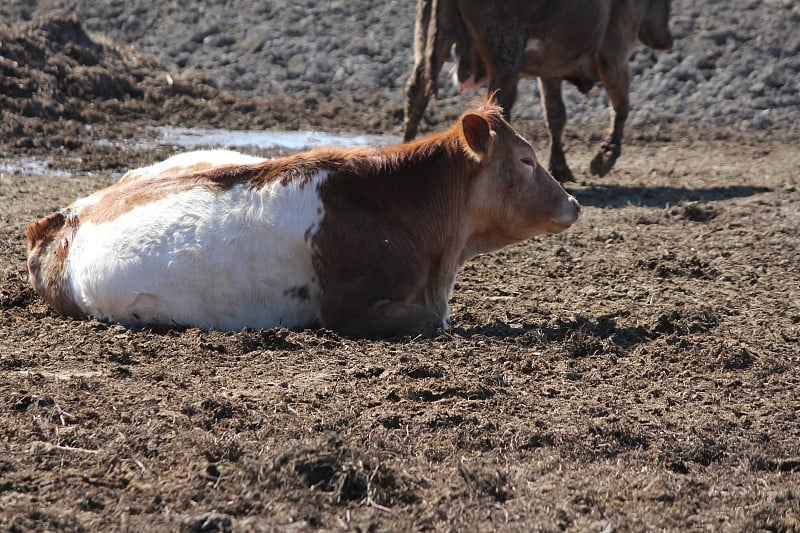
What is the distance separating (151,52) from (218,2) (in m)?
2.49

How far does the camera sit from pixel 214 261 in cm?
628

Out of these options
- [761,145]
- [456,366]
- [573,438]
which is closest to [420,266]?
[456,366]

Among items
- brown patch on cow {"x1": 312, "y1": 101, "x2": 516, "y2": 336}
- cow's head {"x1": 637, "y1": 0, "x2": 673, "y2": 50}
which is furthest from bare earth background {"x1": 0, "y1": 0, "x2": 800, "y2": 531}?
cow's head {"x1": 637, "y1": 0, "x2": 673, "y2": 50}

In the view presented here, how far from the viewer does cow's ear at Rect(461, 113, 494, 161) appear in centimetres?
672

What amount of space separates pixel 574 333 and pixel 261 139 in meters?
9.11

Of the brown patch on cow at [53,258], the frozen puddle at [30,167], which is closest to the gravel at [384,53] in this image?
the frozen puddle at [30,167]

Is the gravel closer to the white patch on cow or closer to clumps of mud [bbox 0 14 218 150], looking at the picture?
clumps of mud [bbox 0 14 218 150]

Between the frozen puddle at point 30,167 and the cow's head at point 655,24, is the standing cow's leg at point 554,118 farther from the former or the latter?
the frozen puddle at point 30,167

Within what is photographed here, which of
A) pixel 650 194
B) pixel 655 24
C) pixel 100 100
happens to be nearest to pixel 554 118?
pixel 650 194

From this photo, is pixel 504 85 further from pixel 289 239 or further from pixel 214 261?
pixel 214 261

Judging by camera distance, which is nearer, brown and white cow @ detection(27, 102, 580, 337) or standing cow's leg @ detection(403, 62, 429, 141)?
brown and white cow @ detection(27, 102, 580, 337)

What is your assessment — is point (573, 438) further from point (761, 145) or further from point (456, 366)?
point (761, 145)

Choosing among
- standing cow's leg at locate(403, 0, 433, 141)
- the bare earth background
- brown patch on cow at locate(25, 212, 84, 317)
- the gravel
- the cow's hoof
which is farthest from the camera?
the gravel

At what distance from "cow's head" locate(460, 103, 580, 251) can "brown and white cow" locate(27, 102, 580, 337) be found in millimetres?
13
